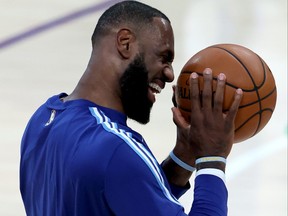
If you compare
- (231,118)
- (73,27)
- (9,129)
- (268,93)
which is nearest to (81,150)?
(231,118)

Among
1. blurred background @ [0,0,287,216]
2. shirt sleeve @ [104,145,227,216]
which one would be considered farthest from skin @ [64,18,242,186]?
blurred background @ [0,0,287,216]

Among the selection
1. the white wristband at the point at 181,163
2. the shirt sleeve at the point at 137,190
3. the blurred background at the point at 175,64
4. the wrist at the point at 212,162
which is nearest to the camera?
the shirt sleeve at the point at 137,190

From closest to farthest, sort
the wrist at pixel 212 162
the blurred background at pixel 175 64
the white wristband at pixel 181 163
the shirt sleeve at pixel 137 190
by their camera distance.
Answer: the shirt sleeve at pixel 137 190, the wrist at pixel 212 162, the white wristband at pixel 181 163, the blurred background at pixel 175 64

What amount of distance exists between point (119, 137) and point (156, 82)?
0.65 ft

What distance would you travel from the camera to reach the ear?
1.25 meters

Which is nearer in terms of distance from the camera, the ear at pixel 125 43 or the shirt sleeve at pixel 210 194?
the shirt sleeve at pixel 210 194

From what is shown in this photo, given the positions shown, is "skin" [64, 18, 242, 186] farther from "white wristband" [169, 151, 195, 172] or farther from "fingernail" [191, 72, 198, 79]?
"white wristband" [169, 151, 195, 172]

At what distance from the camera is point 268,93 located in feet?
4.48

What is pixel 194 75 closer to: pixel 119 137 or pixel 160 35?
pixel 160 35

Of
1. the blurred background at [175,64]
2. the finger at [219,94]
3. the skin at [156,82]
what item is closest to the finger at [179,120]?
the skin at [156,82]

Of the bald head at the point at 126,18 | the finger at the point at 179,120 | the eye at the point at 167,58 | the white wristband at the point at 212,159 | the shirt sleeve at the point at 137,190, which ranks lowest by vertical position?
the shirt sleeve at the point at 137,190

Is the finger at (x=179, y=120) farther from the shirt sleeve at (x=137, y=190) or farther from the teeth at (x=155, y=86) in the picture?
the shirt sleeve at (x=137, y=190)

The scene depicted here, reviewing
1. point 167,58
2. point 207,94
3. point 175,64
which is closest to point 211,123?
point 207,94

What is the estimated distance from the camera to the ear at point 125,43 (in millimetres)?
1255
